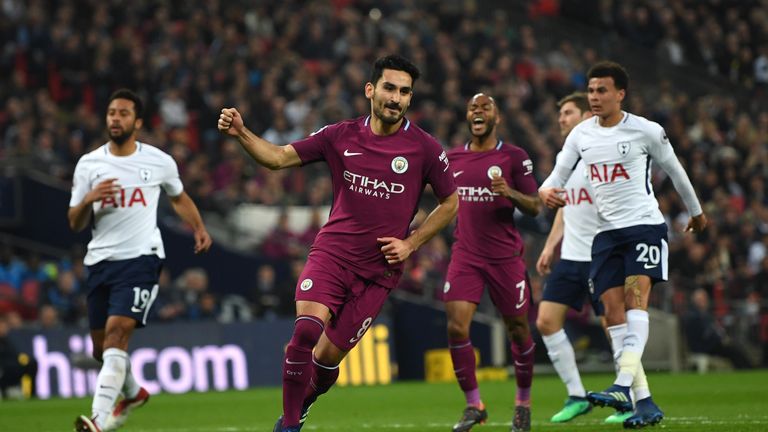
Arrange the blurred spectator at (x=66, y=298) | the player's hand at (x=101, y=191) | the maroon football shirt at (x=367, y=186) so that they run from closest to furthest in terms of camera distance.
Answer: the maroon football shirt at (x=367, y=186), the player's hand at (x=101, y=191), the blurred spectator at (x=66, y=298)

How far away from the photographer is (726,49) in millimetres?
33844

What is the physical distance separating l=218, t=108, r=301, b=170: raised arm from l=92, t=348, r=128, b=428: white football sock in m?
2.55

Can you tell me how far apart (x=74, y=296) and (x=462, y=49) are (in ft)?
39.9

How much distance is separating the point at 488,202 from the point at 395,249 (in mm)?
2757

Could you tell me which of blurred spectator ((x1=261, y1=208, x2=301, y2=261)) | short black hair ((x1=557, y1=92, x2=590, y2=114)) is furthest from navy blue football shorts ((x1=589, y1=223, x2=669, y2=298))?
blurred spectator ((x1=261, y1=208, x2=301, y2=261))

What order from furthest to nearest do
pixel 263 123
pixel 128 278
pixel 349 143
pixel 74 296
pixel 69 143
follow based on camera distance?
pixel 263 123
pixel 69 143
pixel 74 296
pixel 128 278
pixel 349 143

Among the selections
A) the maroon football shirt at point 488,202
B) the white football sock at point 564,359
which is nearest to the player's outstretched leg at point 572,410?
the white football sock at point 564,359

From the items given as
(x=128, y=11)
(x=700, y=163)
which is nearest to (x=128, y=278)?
(x=128, y=11)

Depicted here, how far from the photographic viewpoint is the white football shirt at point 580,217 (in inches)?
468

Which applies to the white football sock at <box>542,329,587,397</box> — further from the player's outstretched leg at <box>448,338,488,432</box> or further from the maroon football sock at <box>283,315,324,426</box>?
the maroon football sock at <box>283,315,324,426</box>

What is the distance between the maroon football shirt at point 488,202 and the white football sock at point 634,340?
54.4 inches

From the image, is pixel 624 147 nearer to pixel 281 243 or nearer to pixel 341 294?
pixel 341 294

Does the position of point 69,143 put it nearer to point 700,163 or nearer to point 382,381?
point 382,381

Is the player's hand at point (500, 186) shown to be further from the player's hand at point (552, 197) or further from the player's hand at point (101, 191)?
the player's hand at point (101, 191)
